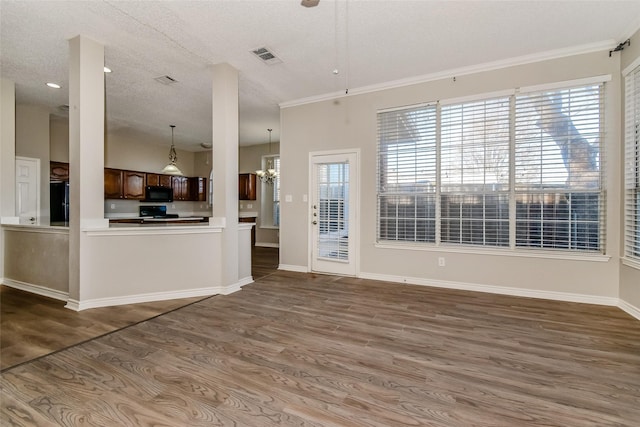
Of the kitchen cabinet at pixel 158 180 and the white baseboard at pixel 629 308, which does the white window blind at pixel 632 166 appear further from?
the kitchen cabinet at pixel 158 180

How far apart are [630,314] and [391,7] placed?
4.01 m

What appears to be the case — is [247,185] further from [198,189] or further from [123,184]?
[123,184]

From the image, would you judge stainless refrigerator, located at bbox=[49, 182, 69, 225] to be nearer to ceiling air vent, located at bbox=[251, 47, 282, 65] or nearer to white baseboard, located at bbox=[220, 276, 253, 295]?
white baseboard, located at bbox=[220, 276, 253, 295]

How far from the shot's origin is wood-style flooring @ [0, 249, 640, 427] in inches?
62.7

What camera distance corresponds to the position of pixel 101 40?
3.24 m

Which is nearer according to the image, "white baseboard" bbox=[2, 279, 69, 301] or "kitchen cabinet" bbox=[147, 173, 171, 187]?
"white baseboard" bbox=[2, 279, 69, 301]

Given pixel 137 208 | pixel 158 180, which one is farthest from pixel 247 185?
pixel 137 208

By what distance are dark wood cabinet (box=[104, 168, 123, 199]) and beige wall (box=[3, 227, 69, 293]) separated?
2859 mm

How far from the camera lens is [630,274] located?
3.10 m

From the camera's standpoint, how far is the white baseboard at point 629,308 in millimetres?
2961

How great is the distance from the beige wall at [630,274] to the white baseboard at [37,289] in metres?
6.38

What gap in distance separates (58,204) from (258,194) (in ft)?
14.2

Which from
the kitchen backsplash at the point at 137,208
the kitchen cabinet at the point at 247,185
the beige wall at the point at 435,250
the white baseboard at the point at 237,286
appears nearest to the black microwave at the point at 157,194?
the kitchen backsplash at the point at 137,208

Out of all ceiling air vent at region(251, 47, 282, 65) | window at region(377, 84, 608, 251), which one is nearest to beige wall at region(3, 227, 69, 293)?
ceiling air vent at region(251, 47, 282, 65)
